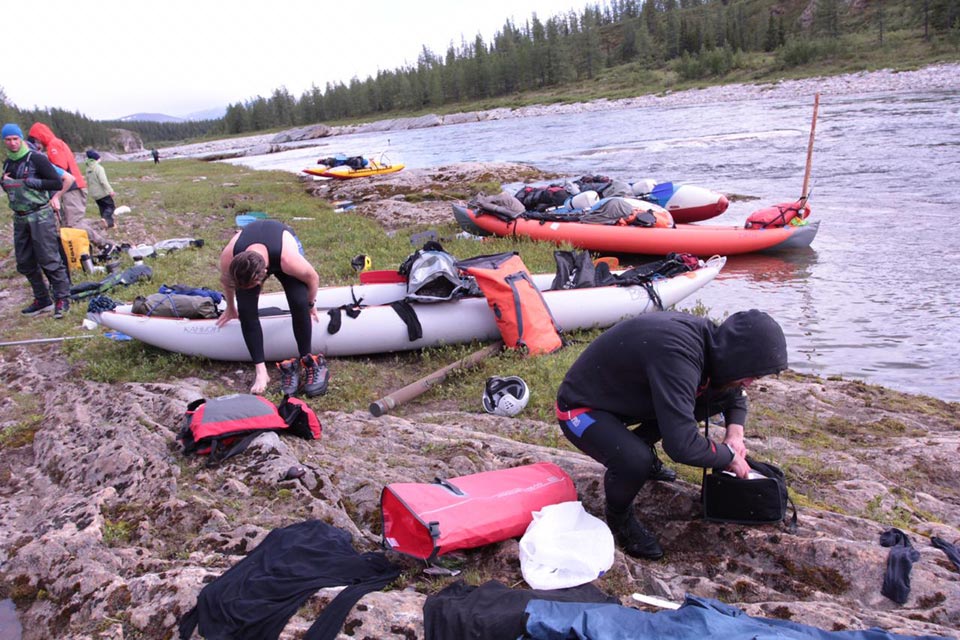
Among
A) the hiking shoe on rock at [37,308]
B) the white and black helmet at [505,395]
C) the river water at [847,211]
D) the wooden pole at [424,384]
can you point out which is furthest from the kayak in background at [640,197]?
the hiking shoe on rock at [37,308]

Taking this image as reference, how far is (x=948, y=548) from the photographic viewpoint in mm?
2803

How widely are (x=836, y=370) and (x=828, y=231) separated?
639 centimetres

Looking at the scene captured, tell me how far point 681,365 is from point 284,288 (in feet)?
12.0

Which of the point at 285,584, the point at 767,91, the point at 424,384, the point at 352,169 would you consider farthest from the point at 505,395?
the point at 767,91

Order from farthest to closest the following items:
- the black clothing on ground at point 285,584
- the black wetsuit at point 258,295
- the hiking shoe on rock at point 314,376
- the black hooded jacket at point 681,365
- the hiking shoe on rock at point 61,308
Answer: the hiking shoe on rock at point 61,308
the hiking shoe on rock at point 314,376
the black wetsuit at point 258,295
the black hooded jacket at point 681,365
the black clothing on ground at point 285,584

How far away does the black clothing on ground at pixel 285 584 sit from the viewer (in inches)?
90.6

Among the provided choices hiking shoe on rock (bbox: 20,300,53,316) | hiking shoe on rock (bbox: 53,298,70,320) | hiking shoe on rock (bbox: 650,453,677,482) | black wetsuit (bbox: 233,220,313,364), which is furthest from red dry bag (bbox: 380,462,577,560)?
hiking shoe on rock (bbox: 20,300,53,316)

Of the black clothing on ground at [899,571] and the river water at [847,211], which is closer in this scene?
the black clothing on ground at [899,571]

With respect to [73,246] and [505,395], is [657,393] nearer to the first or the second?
[505,395]

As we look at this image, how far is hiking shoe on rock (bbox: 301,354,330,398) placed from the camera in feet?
17.3

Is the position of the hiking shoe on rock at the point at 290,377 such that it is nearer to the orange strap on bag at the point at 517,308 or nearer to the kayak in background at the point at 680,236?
the orange strap on bag at the point at 517,308

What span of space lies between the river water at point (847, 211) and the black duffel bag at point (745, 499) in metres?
3.50

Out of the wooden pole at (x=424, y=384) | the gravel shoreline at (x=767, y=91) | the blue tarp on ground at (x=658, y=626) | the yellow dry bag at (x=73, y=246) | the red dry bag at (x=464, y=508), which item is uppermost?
the gravel shoreline at (x=767, y=91)

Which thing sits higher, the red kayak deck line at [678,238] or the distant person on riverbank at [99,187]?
the distant person on riverbank at [99,187]
